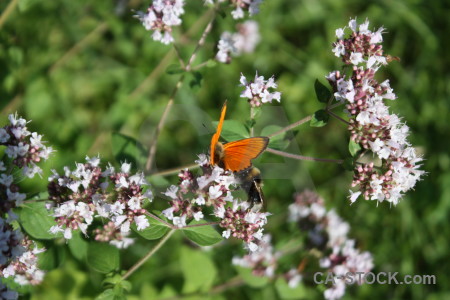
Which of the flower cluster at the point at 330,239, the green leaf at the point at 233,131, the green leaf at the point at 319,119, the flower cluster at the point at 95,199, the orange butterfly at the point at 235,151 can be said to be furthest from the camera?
the flower cluster at the point at 330,239

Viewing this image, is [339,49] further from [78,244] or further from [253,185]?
[78,244]

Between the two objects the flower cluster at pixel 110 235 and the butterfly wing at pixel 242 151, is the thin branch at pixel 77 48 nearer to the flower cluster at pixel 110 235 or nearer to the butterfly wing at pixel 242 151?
the flower cluster at pixel 110 235

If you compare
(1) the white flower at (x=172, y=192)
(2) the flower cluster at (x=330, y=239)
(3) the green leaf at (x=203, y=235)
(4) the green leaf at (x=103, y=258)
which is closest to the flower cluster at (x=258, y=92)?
(1) the white flower at (x=172, y=192)

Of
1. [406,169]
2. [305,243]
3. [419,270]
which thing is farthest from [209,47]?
[419,270]

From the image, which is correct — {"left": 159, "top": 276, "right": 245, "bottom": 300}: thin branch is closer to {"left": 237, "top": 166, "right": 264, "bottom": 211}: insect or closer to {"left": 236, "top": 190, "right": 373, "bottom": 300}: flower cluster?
{"left": 236, "top": 190, "right": 373, "bottom": 300}: flower cluster

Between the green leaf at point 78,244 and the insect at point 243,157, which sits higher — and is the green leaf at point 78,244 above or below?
below

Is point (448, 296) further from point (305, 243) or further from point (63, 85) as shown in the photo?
point (63, 85)
